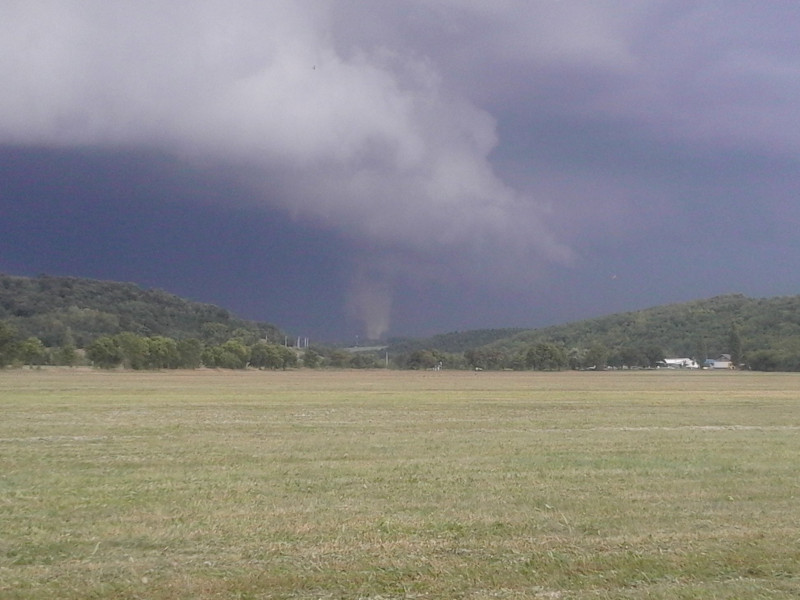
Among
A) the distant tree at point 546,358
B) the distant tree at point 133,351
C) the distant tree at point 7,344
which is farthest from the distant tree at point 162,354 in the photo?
the distant tree at point 546,358

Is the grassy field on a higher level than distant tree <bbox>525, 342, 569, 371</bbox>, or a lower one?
lower

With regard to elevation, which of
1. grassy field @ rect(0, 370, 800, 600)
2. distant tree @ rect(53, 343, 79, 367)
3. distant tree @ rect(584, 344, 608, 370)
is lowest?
grassy field @ rect(0, 370, 800, 600)

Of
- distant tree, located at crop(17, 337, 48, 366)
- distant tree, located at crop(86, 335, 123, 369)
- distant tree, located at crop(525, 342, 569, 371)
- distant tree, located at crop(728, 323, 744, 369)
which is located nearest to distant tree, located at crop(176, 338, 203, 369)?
distant tree, located at crop(86, 335, 123, 369)

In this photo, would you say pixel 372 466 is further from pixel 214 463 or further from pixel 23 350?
pixel 23 350

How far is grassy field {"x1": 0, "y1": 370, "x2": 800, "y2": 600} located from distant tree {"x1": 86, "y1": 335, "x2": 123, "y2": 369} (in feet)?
381

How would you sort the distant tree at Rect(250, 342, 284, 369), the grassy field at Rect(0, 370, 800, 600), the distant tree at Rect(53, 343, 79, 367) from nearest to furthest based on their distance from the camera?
the grassy field at Rect(0, 370, 800, 600), the distant tree at Rect(53, 343, 79, 367), the distant tree at Rect(250, 342, 284, 369)

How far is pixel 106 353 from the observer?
136 m

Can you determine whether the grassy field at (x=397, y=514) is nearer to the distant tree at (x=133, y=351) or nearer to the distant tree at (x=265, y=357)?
the distant tree at (x=133, y=351)

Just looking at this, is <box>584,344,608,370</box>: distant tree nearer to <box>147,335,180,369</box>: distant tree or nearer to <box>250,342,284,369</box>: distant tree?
<box>250,342,284,369</box>: distant tree

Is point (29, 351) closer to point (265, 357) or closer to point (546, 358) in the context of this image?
point (265, 357)

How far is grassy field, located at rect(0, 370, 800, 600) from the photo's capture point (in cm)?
894

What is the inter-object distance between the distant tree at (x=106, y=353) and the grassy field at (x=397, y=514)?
116097 millimetres

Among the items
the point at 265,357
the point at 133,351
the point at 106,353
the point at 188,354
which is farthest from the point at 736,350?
the point at 106,353

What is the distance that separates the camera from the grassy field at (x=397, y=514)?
352 inches
